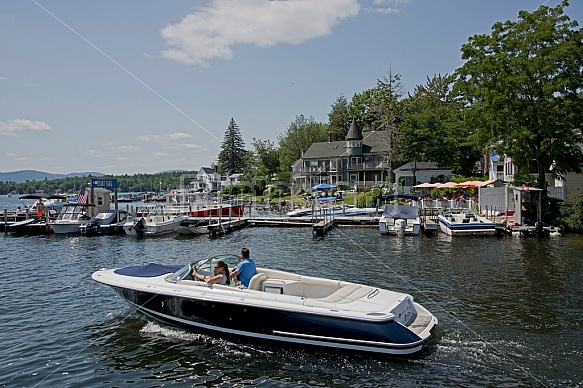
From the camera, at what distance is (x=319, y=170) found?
7812cm

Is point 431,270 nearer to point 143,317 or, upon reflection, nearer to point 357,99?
point 143,317

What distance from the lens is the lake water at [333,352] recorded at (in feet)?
31.6

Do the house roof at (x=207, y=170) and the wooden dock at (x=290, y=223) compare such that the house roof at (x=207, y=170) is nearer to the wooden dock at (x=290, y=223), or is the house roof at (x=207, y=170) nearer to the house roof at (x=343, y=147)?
the house roof at (x=343, y=147)

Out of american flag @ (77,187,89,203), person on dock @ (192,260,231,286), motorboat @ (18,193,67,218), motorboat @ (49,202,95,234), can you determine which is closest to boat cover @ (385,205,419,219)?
person on dock @ (192,260,231,286)

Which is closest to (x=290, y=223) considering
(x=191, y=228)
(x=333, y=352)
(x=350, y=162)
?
(x=191, y=228)

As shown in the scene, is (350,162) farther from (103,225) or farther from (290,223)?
(103,225)

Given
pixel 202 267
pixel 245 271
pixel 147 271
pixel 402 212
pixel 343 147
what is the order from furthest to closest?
1. pixel 343 147
2. pixel 402 212
3. pixel 147 271
4. pixel 202 267
5. pixel 245 271

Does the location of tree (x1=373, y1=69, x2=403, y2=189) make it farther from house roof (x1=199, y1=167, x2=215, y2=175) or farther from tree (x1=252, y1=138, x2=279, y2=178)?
house roof (x1=199, y1=167, x2=215, y2=175)

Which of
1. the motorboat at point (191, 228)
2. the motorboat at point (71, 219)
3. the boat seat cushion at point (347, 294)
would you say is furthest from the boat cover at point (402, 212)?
the motorboat at point (71, 219)

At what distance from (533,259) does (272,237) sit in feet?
54.8

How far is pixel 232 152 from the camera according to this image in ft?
396

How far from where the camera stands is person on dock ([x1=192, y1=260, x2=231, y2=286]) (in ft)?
38.7

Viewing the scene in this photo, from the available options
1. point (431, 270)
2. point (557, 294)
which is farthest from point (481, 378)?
point (431, 270)

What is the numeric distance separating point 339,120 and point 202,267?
293 ft
